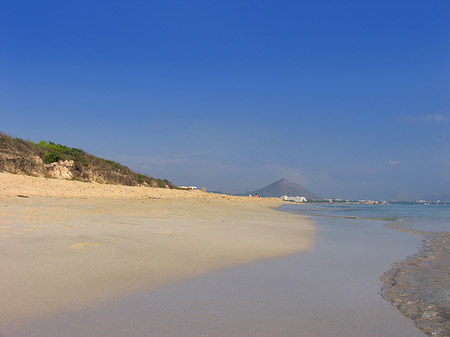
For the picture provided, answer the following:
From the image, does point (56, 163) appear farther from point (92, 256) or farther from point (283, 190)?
point (283, 190)

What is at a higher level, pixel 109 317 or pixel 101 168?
pixel 101 168

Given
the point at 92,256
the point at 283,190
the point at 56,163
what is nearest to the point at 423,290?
the point at 92,256

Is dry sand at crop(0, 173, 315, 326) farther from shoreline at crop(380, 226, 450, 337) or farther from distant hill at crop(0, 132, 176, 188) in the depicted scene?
distant hill at crop(0, 132, 176, 188)

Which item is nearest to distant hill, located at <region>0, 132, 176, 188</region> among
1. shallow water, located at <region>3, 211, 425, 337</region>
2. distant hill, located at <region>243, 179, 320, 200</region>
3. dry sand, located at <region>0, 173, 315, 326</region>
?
dry sand, located at <region>0, 173, 315, 326</region>

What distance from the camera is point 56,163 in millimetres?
17516

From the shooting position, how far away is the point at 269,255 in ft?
16.6

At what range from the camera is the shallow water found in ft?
7.25

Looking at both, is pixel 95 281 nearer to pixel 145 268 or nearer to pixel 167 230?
pixel 145 268

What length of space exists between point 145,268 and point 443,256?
499 cm

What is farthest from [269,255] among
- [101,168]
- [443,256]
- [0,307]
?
[101,168]

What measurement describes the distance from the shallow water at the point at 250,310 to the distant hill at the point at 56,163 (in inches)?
580

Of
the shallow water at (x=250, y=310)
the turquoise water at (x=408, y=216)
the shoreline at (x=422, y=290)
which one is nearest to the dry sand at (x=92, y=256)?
the shallow water at (x=250, y=310)

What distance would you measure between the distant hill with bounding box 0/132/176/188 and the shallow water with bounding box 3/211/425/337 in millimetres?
14723

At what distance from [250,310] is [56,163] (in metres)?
17.8
